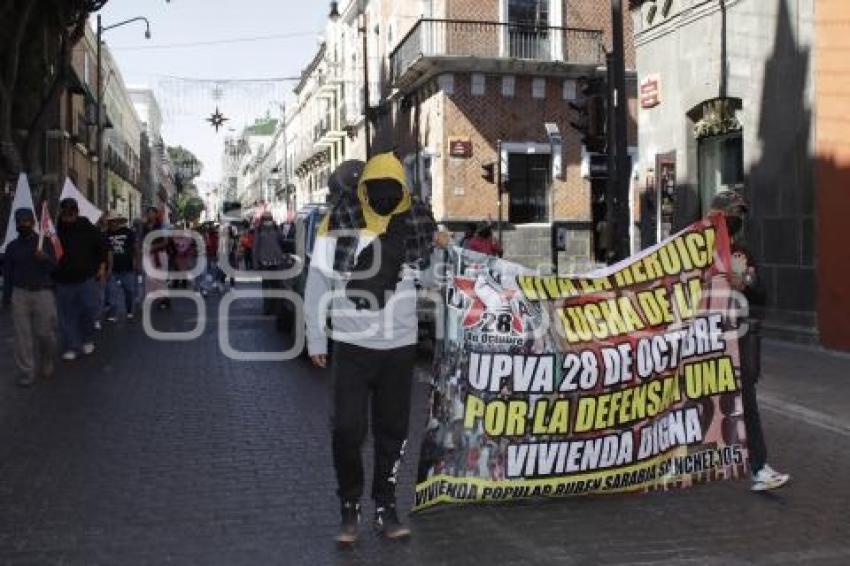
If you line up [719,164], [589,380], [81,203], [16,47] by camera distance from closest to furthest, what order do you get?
1. [589,380]
2. [81,203]
3. [719,164]
4. [16,47]

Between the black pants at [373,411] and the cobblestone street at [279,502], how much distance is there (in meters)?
0.31

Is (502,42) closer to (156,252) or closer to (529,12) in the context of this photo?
(529,12)

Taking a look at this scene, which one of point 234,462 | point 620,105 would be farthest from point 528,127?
point 234,462

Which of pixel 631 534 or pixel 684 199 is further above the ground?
pixel 684 199

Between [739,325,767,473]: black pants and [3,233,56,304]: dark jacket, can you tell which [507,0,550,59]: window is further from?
[739,325,767,473]: black pants

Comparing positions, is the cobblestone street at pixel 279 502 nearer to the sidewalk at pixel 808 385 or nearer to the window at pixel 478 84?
the sidewalk at pixel 808 385

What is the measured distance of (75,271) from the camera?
439 inches

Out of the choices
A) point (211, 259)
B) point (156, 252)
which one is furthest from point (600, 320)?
point (211, 259)

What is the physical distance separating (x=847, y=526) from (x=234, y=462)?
3.70m

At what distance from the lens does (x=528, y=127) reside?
28875 millimetres

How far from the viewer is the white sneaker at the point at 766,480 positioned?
5613 mm

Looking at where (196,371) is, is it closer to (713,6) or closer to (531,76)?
(713,6)

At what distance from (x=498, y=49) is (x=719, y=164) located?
49.0ft

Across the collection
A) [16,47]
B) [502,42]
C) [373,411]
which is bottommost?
[373,411]
